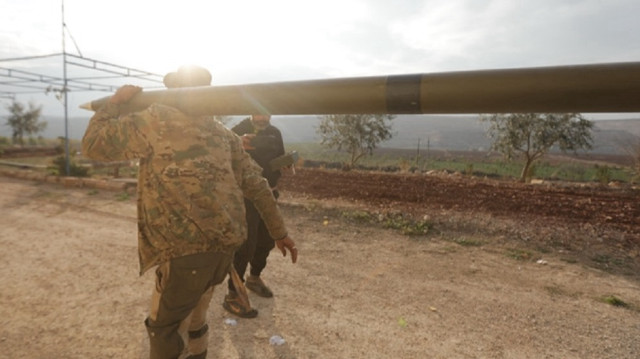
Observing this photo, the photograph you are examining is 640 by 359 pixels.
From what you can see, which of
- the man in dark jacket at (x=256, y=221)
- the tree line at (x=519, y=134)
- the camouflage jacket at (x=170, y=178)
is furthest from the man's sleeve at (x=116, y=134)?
the tree line at (x=519, y=134)

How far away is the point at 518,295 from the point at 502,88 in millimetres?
4026

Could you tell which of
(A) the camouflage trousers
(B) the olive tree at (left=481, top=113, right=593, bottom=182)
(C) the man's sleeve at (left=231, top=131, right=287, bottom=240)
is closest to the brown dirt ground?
(A) the camouflage trousers

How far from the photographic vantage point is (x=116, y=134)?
203 centimetres

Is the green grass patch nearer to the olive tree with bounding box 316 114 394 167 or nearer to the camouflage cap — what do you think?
the camouflage cap

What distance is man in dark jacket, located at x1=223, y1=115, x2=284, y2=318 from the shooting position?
378 cm

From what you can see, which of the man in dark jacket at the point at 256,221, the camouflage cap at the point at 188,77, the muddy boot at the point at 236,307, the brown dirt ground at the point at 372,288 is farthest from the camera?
the man in dark jacket at the point at 256,221

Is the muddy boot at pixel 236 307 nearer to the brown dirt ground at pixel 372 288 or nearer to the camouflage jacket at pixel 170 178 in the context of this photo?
the brown dirt ground at pixel 372 288

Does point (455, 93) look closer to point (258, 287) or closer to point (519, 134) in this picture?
point (258, 287)

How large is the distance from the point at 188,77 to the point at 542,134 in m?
21.7

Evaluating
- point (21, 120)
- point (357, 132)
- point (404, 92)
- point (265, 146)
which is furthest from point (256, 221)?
point (21, 120)

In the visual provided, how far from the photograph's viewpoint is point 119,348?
3033 millimetres

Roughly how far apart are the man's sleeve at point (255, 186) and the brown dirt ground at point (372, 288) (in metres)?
1.24

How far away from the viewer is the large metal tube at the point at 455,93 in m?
0.99

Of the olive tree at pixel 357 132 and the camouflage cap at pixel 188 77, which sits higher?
the olive tree at pixel 357 132
